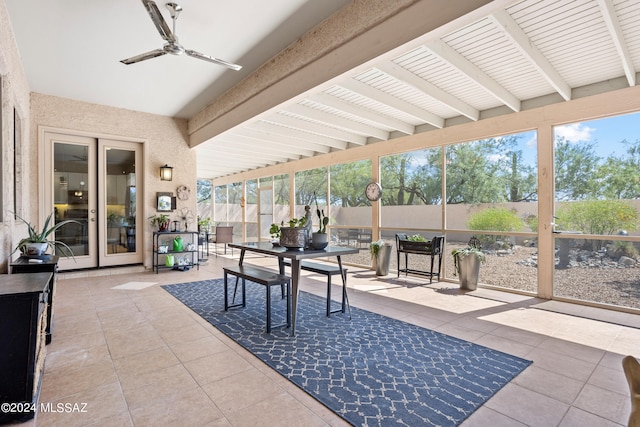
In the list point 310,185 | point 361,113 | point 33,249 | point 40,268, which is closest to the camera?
point 40,268

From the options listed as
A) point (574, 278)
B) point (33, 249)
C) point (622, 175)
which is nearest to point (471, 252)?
point (574, 278)

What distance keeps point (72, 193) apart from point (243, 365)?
5.01m

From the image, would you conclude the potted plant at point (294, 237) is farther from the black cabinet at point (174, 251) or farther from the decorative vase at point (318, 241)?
the black cabinet at point (174, 251)

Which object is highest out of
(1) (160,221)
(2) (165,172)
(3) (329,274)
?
(2) (165,172)

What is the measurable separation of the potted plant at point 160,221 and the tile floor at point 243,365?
6.47 feet

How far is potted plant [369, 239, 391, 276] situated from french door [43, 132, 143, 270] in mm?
4485

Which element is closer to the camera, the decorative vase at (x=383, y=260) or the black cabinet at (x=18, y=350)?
the black cabinet at (x=18, y=350)

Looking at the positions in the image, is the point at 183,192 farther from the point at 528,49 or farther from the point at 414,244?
the point at 528,49

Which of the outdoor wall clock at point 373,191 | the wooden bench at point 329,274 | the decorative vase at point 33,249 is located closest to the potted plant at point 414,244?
the outdoor wall clock at point 373,191

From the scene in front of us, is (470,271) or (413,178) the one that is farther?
(413,178)

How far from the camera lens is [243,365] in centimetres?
243

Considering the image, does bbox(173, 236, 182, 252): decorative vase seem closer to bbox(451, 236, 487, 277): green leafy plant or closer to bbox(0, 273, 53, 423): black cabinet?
bbox(0, 273, 53, 423): black cabinet

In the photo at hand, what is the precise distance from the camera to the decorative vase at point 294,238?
10.4ft

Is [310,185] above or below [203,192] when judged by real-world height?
below
